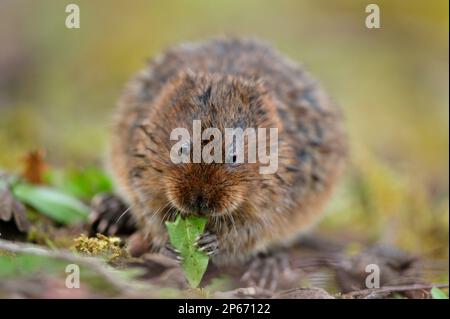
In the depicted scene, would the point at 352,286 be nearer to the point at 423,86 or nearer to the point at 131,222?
the point at 131,222

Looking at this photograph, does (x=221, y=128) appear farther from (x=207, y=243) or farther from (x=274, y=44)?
(x=274, y=44)

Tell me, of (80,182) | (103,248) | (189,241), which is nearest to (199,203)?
(189,241)

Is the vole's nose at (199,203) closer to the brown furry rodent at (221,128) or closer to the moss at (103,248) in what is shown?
the brown furry rodent at (221,128)

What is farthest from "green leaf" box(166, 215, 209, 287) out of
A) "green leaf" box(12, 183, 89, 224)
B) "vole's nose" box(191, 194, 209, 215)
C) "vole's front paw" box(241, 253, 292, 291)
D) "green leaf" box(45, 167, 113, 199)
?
"green leaf" box(45, 167, 113, 199)

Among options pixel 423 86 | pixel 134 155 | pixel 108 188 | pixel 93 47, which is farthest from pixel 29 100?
pixel 423 86


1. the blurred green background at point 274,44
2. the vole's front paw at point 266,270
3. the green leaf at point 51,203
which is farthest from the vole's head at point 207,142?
the blurred green background at point 274,44

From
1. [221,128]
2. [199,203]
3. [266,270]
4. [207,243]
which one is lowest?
[266,270]
